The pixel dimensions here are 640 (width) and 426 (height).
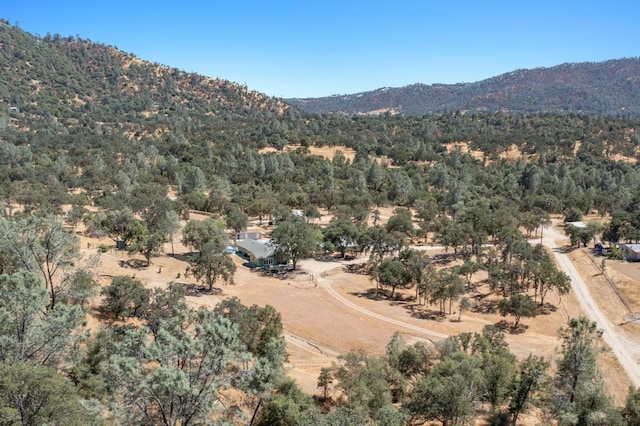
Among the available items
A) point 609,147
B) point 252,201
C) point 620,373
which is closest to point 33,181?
point 252,201

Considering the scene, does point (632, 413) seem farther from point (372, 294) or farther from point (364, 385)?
point (372, 294)

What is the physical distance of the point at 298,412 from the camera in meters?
20.1

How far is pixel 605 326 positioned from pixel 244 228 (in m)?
48.8

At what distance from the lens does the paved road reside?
36.7 m

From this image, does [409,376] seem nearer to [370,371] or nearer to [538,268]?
[370,371]

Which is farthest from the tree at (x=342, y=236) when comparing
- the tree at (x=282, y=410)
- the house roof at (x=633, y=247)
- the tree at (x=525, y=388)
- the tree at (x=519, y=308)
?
the tree at (x=282, y=410)

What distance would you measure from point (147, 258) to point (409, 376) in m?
33.9

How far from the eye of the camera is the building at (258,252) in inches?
2331

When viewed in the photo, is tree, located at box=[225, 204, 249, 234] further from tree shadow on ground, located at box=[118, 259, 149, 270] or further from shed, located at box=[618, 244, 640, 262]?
shed, located at box=[618, 244, 640, 262]

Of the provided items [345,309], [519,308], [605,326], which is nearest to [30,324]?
[345,309]

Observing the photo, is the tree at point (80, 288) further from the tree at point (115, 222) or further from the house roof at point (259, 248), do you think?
the tree at point (115, 222)

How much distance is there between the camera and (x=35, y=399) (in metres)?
14.4

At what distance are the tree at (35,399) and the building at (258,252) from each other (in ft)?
144

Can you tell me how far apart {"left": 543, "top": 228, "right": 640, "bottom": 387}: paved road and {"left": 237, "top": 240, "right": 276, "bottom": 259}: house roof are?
36.8 m
